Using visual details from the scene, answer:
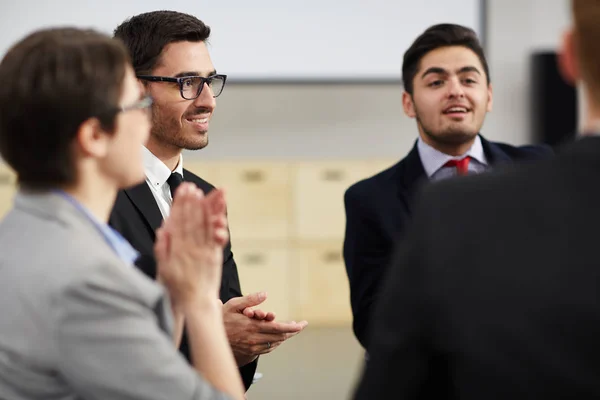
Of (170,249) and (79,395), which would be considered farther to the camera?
(170,249)

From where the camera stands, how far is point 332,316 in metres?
5.38

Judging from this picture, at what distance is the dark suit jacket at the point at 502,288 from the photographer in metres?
0.91

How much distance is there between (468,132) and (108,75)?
1434 mm

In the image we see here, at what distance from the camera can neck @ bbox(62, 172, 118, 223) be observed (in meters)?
1.22

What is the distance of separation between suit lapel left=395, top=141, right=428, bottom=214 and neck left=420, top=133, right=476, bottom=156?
0.25 feet

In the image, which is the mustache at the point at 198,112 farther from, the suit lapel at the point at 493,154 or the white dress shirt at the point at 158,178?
the suit lapel at the point at 493,154

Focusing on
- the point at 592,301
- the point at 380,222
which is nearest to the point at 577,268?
the point at 592,301

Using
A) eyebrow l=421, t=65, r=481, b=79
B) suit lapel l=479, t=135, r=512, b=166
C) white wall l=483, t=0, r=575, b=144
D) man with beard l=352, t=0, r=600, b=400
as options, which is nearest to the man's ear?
eyebrow l=421, t=65, r=481, b=79

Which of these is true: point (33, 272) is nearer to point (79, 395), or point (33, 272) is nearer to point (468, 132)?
point (79, 395)

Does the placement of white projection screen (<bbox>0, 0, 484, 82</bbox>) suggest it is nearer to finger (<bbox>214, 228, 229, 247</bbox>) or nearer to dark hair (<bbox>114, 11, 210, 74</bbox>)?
dark hair (<bbox>114, 11, 210, 74</bbox>)

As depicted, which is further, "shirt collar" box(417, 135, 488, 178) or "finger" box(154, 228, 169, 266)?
"shirt collar" box(417, 135, 488, 178)

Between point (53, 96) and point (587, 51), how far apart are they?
0.71m

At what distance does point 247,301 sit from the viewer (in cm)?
188

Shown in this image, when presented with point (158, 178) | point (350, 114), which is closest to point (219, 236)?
point (158, 178)
